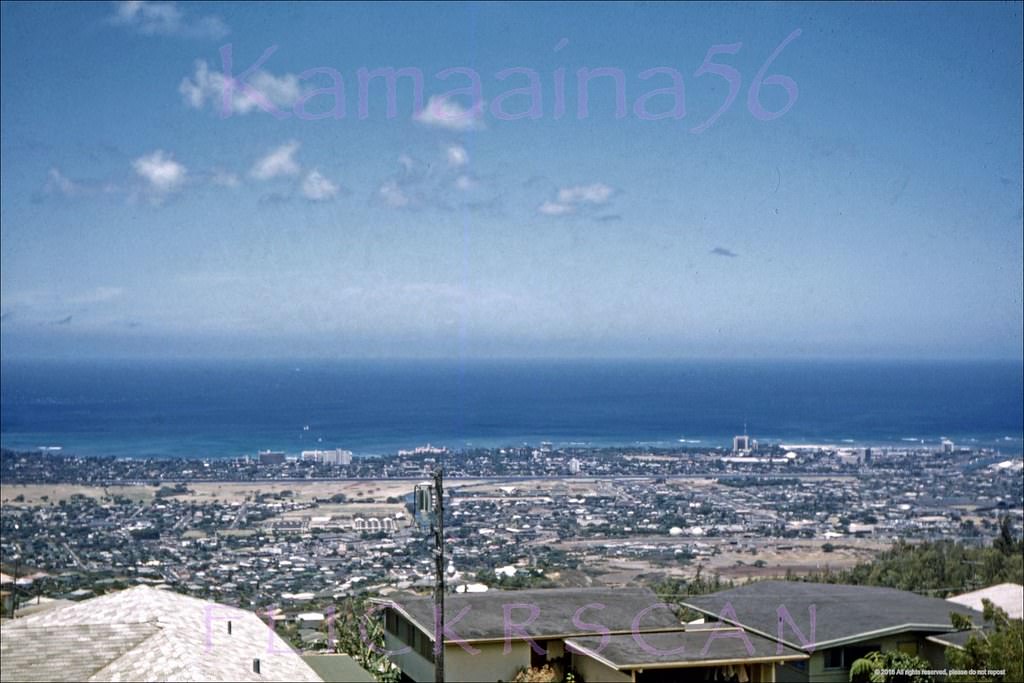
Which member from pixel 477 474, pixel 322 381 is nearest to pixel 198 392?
pixel 322 381

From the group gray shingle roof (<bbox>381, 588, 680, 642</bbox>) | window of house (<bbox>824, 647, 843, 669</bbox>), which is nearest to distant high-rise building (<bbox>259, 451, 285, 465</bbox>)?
gray shingle roof (<bbox>381, 588, 680, 642</bbox>)

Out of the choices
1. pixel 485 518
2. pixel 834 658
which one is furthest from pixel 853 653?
pixel 485 518

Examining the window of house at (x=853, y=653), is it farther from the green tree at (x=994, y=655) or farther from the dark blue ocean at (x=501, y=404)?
the dark blue ocean at (x=501, y=404)

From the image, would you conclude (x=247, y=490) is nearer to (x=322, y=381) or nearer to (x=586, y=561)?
(x=586, y=561)

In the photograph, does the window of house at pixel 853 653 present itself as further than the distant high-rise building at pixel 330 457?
No

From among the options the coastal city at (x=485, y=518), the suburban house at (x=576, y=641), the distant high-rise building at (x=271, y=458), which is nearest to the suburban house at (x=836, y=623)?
the suburban house at (x=576, y=641)

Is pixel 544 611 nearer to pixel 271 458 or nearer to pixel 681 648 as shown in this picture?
pixel 681 648
